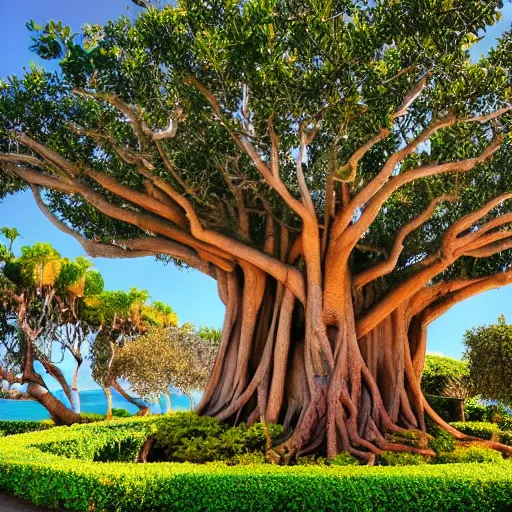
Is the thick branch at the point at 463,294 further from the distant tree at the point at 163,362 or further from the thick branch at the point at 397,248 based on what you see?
the distant tree at the point at 163,362

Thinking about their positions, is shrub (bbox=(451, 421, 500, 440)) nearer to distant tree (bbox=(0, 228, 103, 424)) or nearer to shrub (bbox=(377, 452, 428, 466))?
shrub (bbox=(377, 452, 428, 466))

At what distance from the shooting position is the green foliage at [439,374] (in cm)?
2305

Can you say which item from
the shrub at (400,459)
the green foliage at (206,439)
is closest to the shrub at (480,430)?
the shrub at (400,459)

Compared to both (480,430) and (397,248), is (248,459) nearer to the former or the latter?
(397,248)

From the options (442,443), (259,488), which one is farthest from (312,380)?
(259,488)

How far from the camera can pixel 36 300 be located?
2580 centimetres

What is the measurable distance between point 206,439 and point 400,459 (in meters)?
3.73

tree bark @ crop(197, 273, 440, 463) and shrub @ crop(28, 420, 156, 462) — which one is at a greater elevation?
tree bark @ crop(197, 273, 440, 463)

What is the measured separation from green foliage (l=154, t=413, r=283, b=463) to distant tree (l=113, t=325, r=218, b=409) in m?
11.0

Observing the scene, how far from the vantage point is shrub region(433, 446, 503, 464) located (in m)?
11.4

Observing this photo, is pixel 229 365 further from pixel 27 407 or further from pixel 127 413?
pixel 27 407

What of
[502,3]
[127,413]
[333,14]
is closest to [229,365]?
[333,14]

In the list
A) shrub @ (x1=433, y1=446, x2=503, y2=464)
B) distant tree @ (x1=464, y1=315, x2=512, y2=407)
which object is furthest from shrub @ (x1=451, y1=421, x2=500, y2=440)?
shrub @ (x1=433, y1=446, x2=503, y2=464)

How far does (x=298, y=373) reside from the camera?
13.5m
